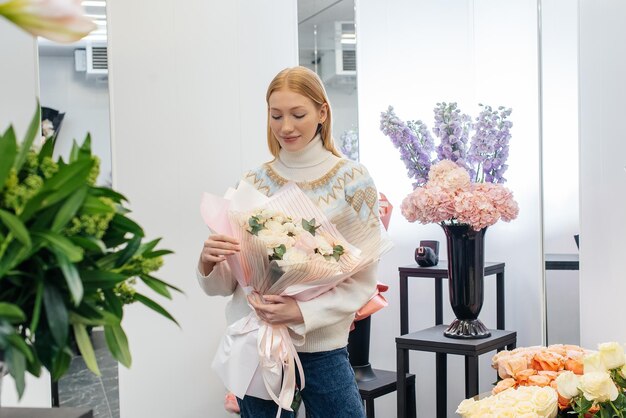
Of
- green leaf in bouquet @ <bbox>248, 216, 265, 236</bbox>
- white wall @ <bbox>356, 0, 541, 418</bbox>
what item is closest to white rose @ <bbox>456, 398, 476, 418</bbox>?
green leaf in bouquet @ <bbox>248, 216, 265, 236</bbox>

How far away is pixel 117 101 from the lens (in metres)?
3.12

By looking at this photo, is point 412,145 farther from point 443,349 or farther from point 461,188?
point 443,349

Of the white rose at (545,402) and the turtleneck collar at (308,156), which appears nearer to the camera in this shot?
the white rose at (545,402)

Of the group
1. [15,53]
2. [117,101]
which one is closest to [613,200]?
Answer: [117,101]

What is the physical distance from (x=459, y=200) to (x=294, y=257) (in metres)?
1.35

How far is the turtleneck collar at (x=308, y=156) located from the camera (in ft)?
7.27

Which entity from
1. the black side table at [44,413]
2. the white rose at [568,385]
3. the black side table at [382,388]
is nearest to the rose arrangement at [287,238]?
the white rose at [568,385]

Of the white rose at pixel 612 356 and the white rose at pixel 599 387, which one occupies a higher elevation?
the white rose at pixel 612 356

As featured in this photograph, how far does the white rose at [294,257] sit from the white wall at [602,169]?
1.58 m

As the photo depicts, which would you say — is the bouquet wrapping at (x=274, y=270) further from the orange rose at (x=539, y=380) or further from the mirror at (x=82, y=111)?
the mirror at (x=82, y=111)

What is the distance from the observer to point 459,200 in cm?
310

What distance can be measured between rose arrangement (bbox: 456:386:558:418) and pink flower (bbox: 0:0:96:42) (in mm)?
1155

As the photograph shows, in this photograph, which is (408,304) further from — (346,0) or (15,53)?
(15,53)

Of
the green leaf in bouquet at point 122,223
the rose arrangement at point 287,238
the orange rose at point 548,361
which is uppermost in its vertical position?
the green leaf in bouquet at point 122,223
